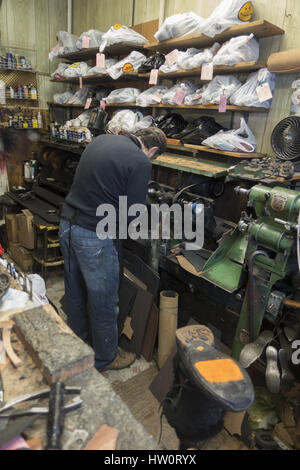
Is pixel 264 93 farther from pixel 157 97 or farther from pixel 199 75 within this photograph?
pixel 157 97

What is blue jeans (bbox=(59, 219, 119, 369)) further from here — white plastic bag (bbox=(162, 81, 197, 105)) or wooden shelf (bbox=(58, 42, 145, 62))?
wooden shelf (bbox=(58, 42, 145, 62))

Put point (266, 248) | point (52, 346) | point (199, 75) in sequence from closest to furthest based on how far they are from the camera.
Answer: point (52, 346)
point (266, 248)
point (199, 75)

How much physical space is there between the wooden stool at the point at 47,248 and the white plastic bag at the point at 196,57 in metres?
1.73

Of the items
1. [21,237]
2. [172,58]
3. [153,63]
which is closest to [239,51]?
[172,58]

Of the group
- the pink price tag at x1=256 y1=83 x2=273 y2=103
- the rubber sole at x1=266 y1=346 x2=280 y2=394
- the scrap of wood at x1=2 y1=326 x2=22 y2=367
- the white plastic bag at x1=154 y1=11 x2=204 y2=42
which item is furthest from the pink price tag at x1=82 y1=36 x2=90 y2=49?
the rubber sole at x1=266 y1=346 x2=280 y2=394

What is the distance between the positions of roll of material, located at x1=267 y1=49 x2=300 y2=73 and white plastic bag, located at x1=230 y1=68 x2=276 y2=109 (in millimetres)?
48

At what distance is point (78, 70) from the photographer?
10.7 feet

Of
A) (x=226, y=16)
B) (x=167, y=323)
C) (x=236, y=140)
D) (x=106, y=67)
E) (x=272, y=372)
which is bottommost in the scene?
(x=167, y=323)

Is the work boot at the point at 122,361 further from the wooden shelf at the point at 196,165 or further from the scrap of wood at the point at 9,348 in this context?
the wooden shelf at the point at 196,165

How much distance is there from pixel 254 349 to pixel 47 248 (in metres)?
2.13

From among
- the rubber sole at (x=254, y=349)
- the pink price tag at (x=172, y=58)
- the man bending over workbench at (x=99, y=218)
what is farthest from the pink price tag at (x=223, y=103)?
the rubber sole at (x=254, y=349)

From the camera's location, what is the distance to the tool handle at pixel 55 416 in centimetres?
75

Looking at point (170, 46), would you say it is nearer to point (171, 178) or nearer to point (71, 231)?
point (171, 178)
